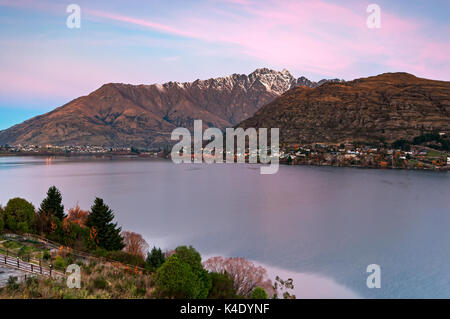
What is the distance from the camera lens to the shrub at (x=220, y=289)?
18.6 m

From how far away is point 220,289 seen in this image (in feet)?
63.1

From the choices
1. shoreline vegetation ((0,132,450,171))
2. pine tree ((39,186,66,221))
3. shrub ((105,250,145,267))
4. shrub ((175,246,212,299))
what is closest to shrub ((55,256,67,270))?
shrub ((105,250,145,267))

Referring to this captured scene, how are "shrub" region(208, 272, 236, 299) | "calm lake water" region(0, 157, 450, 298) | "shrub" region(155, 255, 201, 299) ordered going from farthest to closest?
"calm lake water" region(0, 157, 450, 298) < "shrub" region(208, 272, 236, 299) < "shrub" region(155, 255, 201, 299)

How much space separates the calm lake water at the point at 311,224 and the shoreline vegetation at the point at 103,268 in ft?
22.4

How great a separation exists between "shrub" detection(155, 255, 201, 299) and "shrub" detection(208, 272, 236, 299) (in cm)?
228

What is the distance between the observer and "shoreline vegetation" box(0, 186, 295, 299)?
15047 mm

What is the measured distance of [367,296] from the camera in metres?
26.0

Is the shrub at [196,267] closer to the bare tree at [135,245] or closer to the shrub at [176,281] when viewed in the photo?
the shrub at [176,281]

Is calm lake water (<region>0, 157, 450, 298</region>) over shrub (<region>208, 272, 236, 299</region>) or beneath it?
beneath

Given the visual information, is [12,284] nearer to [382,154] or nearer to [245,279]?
[245,279]

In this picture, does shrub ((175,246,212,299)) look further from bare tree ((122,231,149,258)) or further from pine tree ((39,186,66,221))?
pine tree ((39,186,66,221))

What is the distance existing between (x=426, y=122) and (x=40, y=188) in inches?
7731

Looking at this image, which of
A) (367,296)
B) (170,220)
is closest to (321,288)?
(367,296)
